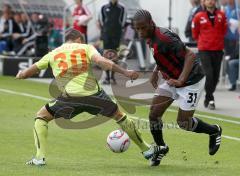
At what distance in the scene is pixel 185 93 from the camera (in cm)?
1075

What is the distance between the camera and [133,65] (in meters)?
25.7

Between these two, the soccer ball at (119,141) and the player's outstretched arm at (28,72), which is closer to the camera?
the player's outstretched arm at (28,72)

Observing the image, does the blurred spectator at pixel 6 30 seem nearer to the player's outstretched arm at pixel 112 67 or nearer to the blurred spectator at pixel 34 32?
the blurred spectator at pixel 34 32

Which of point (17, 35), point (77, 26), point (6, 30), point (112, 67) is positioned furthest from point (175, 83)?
point (6, 30)

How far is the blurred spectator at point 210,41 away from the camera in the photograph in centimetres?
1731

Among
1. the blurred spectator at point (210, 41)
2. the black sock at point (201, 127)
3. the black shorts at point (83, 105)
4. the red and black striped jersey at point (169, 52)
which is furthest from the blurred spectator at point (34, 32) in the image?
the red and black striped jersey at point (169, 52)

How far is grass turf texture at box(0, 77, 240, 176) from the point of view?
1021 centimetres

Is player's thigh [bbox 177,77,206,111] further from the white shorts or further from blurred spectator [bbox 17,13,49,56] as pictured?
blurred spectator [bbox 17,13,49,56]

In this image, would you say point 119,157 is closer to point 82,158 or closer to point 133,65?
point 82,158

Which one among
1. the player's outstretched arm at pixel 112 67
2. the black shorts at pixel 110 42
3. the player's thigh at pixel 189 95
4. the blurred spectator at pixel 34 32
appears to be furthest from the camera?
the blurred spectator at pixel 34 32

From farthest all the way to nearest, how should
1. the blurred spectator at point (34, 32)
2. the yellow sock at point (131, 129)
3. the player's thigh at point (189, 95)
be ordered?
the blurred spectator at point (34, 32) → the player's thigh at point (189, 95) → the yellow sock at point (131, 129)

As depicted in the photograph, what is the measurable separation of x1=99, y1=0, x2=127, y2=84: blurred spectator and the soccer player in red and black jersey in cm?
1067

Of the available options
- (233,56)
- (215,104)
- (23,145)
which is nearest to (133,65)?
(233,56)

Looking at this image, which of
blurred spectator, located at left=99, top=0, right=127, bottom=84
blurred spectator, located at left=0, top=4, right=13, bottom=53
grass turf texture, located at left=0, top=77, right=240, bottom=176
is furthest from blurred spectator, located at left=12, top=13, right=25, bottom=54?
grass turf texture, located at left=0, top=77, right=240, bottom=176
